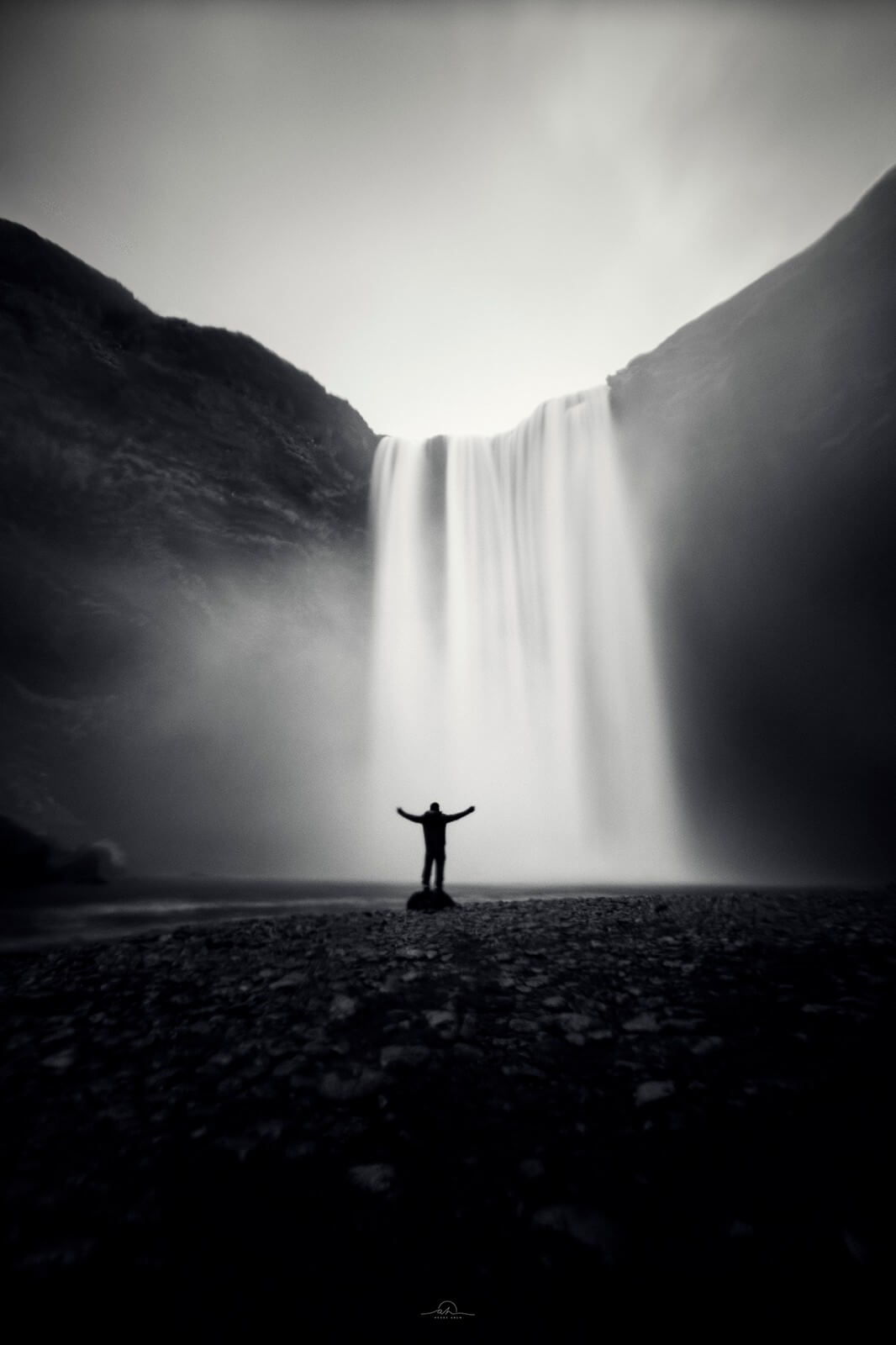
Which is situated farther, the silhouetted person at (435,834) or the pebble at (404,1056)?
the silhouetted person at (435,834)

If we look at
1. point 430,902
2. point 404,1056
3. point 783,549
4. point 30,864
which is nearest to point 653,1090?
point 404,1056

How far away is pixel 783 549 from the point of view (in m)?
26.5

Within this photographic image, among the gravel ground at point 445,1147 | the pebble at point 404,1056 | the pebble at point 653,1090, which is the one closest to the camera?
the gravel ground at point 445,1147

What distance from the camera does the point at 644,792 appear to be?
31.4 meters

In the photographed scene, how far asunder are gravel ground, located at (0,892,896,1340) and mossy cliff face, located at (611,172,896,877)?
2715 cm

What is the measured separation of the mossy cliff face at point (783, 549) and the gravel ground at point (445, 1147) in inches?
1069

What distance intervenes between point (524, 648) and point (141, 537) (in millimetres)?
24075

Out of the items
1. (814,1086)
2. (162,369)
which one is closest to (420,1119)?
(814,1086)

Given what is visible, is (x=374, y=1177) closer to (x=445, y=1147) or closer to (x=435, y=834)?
(x=445, y=1147)

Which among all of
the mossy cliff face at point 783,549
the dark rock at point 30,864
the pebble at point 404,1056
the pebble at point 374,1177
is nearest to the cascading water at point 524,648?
the mossy cliff face at point 783,549

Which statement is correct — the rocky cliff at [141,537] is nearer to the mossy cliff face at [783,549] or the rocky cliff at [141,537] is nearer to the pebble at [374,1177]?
the mossy cliff face at [783,549]

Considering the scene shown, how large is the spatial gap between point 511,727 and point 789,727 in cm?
1647

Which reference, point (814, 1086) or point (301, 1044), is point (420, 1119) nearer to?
point (301, 1044)

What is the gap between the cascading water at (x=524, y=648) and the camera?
104ft
